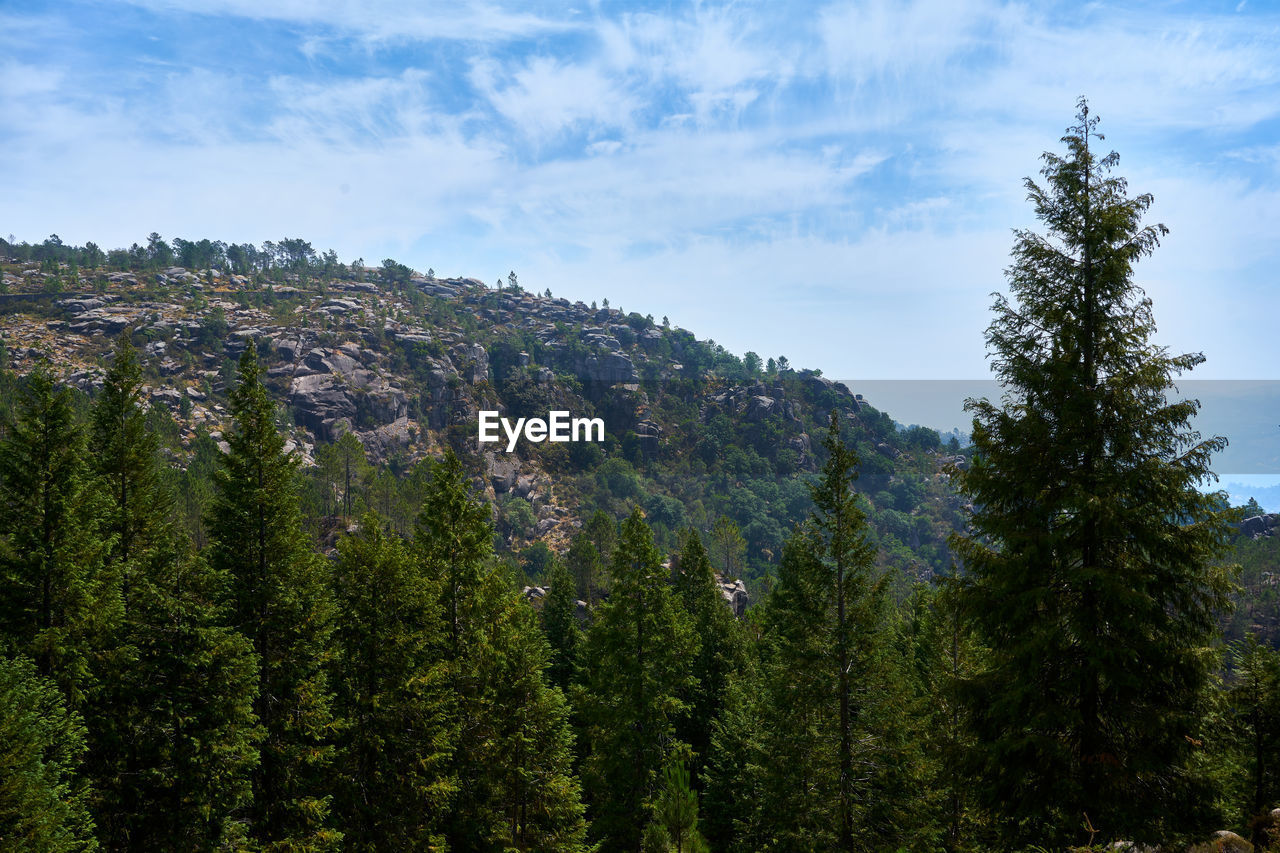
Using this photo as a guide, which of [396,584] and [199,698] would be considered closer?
[199,698]

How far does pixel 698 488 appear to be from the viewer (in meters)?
170

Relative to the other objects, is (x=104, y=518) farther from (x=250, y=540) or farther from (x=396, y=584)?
(x=396, y=584)

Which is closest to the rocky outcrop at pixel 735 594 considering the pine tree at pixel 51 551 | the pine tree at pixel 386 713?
the pine tree at pixel 386 713

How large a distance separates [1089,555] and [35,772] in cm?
1815

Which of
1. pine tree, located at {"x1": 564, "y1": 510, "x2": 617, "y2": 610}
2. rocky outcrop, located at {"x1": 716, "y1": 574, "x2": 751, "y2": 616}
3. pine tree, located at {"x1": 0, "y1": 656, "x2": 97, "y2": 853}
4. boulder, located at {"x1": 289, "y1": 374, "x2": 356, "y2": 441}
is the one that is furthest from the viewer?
boulder, located at {"x1": 289, "y1": 374, "x2": 356, "y2": 441}

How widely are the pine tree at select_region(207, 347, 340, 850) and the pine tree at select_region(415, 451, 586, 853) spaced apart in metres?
3.94

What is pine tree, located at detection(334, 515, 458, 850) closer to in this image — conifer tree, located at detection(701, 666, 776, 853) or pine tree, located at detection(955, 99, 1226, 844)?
conifer tree, located at detection(701, 666, 776, 853)

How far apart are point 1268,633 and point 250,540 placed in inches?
5063

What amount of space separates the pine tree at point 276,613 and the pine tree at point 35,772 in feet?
11.8

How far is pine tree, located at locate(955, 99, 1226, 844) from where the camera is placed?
948 centimetres

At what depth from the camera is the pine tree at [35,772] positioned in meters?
10.9

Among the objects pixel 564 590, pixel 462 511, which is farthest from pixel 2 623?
pixel 564 590

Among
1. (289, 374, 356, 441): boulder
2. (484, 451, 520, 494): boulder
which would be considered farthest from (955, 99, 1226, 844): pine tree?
(289, 374, 356, 441): boulder

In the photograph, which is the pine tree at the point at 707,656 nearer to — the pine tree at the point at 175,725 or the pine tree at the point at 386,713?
the pine tree at the point at 386,713
